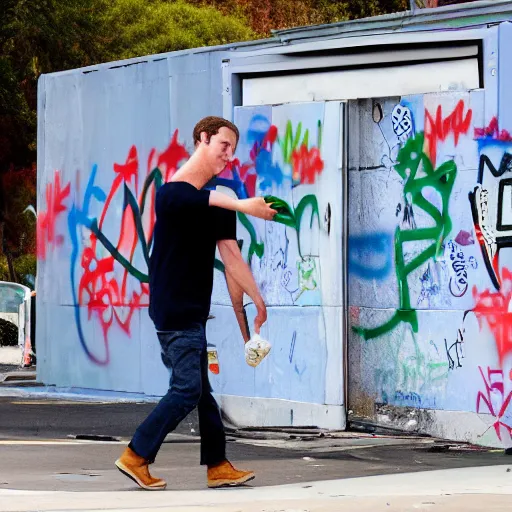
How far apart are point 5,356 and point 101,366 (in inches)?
149

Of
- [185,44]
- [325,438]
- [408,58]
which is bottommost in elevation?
[325,438]

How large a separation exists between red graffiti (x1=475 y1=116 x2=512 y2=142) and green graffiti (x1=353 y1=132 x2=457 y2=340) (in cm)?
30

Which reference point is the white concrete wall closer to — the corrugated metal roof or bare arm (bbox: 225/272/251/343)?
the corrugated metal roof

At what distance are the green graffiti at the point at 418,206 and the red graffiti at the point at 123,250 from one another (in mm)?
3081

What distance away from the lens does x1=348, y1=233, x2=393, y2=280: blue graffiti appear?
34.4ft

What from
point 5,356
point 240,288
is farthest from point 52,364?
point 240,288

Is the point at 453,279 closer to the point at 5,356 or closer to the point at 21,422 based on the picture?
the point at 21,422

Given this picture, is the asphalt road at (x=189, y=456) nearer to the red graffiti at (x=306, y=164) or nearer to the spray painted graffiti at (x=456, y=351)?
the spray painted graffiti at (x=456, y=351)

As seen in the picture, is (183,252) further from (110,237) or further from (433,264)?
(110,237)

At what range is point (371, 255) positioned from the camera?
1059 centimetres

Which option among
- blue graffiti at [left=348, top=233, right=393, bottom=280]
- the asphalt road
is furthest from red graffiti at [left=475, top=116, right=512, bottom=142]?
the asphalt road

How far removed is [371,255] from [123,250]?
372 cm

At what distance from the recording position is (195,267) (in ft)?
25.3

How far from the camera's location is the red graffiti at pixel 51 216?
47.7 feet
